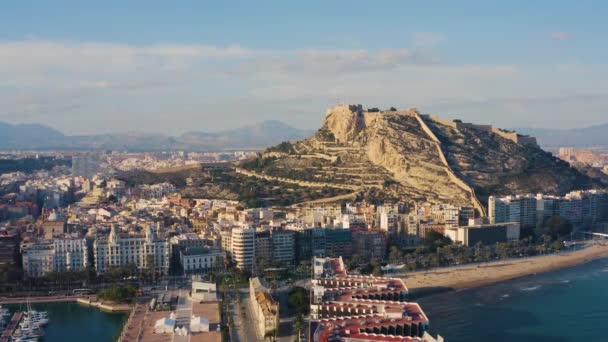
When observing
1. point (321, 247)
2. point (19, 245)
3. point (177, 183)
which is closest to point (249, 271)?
point (321, 247)

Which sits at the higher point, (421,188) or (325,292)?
(421,188)

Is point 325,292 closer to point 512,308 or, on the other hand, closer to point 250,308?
point 250,308

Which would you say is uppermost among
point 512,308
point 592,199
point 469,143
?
point 469,143

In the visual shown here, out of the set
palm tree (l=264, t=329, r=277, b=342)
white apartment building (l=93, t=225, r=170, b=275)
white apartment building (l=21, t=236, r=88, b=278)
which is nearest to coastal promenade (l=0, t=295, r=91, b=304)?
white apartment building (l=21, t=236, r=88, b=278)

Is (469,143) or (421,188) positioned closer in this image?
(421,188)

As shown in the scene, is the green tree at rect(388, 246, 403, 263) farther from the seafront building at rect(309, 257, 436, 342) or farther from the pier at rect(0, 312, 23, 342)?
the pier at rect(0, 312, 23, 342)

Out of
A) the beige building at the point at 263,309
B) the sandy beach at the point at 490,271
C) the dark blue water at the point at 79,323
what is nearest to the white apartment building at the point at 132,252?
the dark blue water at the point at 79,323

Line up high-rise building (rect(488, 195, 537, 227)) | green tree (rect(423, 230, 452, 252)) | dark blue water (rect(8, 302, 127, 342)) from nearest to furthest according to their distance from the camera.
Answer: dark blue water (rect(8, 302, 127, 342)) < green tree (rect(423, 230, 452, 252)) < high-rise building (rect(488, 195, 537, 227))
